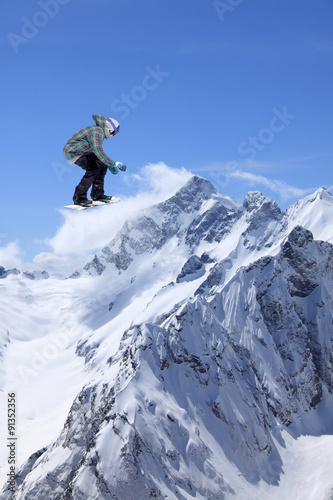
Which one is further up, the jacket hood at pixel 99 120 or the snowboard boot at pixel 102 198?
the jacket hood at pixel 99 120

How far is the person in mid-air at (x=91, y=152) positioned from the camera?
20.3m

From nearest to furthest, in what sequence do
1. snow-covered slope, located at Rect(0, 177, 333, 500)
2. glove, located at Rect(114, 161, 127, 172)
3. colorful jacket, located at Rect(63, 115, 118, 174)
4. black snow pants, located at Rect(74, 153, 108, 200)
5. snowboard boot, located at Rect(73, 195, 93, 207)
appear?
colorful jacket, located at Rect(63, 115, 118, 174), glove, located at Rect(114, 161, 127, 172), black snow pants, located at Rect(74, 153, 108, 200), snowboard boot, located at Rect(73, 195, 93, 207), snow-covered slope, located at Rect(0, 177, 333, 500)

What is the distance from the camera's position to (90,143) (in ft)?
67.6

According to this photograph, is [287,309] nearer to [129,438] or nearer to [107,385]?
[107,385]

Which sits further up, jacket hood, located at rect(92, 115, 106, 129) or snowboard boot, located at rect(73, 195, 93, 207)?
jacket hood, located at rect(92, 115, 106, 129)

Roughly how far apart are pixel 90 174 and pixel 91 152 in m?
1.29

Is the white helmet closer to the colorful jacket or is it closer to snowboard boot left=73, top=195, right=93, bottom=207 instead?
the colorful jacket

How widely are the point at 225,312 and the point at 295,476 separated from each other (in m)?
57.0

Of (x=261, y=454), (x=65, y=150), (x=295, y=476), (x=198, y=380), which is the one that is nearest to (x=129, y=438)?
(x=198, y=380)

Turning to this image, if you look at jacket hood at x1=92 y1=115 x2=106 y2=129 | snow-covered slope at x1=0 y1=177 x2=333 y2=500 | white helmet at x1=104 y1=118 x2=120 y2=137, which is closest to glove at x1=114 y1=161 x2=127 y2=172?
white helmet at x1=104 y1=118 x2=120 y2=137

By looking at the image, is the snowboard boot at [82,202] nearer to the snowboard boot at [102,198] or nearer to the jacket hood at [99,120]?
the snowboard boot at [102,198]

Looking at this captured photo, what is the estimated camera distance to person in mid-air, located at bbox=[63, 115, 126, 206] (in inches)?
800

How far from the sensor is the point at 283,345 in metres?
153

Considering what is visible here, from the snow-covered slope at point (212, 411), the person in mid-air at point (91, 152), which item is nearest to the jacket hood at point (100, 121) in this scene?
the person in mid-air at point (91, 152)
